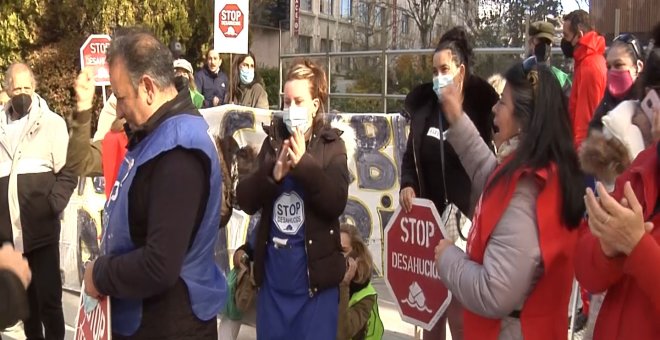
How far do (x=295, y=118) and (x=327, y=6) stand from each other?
1329 inches

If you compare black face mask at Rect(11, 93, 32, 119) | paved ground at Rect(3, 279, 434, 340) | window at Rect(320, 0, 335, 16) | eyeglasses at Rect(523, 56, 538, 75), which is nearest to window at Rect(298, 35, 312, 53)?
window at Rect(320, 0, 335, 16)

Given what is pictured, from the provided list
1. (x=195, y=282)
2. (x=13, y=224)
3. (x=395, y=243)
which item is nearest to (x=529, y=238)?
(x=195, y=282)

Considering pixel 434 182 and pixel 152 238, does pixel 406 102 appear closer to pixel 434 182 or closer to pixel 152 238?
pixel 434 182

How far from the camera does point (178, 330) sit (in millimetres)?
2963

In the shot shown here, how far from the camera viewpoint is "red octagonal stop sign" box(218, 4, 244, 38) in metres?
10.5

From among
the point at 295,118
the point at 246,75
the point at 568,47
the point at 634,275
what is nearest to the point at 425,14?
the point at 246,75

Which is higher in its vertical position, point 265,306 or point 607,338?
point 607,338

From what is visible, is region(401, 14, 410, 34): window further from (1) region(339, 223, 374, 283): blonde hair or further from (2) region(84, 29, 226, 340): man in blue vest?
(2) region(84, 29, 226, 340): man in blue vest

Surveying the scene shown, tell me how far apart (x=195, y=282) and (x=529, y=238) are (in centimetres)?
119

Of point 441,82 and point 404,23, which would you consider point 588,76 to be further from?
point 404,23

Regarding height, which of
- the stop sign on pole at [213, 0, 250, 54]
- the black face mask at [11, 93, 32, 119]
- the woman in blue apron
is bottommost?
the woman in blue apron

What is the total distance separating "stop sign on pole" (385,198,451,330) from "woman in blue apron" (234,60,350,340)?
35 cm

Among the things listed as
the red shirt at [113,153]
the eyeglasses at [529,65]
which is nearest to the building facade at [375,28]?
the red shirt at [113,153]

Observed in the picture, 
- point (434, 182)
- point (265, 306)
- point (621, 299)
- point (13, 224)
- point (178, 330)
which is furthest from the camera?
point (13, 224)
